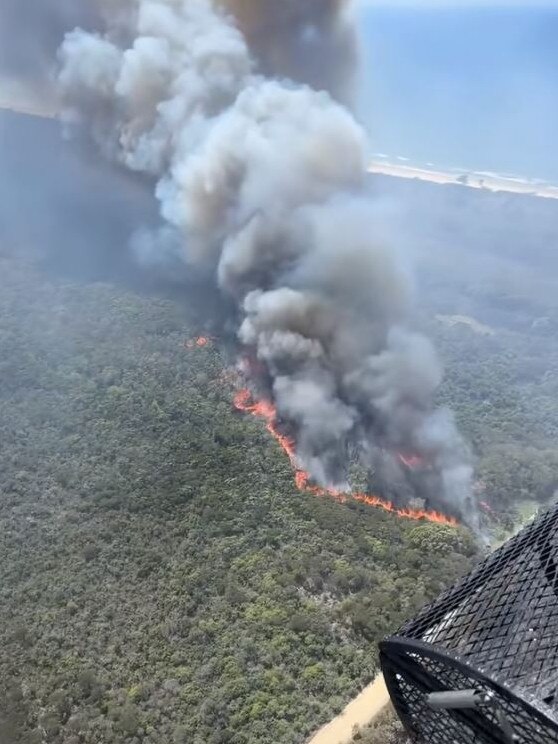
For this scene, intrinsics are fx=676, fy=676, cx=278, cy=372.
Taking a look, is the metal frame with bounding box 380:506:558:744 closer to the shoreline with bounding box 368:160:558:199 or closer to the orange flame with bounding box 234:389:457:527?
the orange flame with bounding box 234:389:457:527

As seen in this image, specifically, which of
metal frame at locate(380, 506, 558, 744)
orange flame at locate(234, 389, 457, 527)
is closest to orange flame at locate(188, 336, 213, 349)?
orange flame at locate(234, 389, 457, 527)

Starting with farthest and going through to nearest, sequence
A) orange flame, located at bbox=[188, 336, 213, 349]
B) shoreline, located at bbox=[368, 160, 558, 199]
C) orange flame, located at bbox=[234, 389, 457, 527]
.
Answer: shoreline, located at bbox=[368, 160, 558, 199]
orange flame, located at bbox=[188, 336, 213, 349]
orange flame, located at bbox=[234, 389, 457, 527]

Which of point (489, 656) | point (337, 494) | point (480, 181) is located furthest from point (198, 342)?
point (480, 181)

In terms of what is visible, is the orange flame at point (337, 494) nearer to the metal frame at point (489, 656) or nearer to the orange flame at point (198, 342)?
the orange flame at point (198, 342)

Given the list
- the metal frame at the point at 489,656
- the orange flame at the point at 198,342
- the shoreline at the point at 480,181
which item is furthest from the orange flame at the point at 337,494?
the shoreline at the point at 480,181

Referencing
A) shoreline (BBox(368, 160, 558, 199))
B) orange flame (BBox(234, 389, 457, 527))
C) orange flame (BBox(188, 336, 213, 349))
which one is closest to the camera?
orange flame (BBox(234, 389, 457, 527))

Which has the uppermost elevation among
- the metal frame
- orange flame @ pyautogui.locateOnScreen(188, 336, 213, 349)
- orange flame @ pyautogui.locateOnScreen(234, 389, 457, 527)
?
the metal frame

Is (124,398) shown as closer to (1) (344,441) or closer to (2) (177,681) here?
(1) (344,441)

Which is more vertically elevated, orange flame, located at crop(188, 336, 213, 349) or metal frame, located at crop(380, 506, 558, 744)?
metal frame, located at crop(380, 506, 558, 744)

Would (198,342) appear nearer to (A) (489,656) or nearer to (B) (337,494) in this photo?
(B) (337,494)

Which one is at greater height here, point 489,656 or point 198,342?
point 489,656
